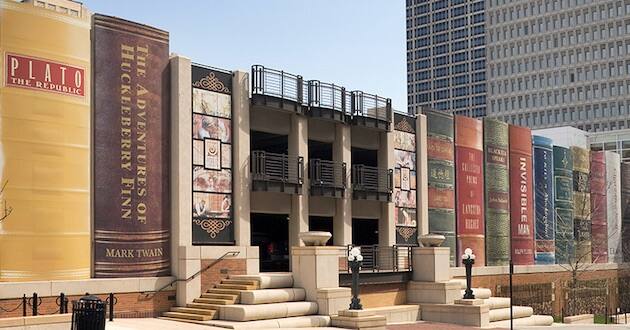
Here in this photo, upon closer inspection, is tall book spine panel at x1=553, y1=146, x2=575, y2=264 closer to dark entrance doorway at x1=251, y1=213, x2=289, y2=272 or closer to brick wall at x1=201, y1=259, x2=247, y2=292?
dark entrance doorway at x1=251, y1=213, x2=289, y2=272

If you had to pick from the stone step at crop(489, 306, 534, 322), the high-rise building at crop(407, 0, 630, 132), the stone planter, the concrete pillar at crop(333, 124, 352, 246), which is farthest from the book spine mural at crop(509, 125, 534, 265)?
the high-rise building at crop(407, 0, 630, 132)

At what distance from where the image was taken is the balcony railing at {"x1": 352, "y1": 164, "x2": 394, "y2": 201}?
41.8m

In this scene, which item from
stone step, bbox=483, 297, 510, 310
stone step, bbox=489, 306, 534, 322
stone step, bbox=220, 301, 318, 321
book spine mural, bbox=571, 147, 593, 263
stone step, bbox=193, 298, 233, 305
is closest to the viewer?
stone step, bbox=220, 301, 318, 321

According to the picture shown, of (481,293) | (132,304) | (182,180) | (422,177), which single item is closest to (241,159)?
(182,180)

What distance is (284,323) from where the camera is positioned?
99.5ft

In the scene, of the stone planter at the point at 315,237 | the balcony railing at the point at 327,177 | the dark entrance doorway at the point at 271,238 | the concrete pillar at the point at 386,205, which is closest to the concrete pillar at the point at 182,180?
the stone planter at the point at 315,237

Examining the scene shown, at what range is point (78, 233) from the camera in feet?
98.3

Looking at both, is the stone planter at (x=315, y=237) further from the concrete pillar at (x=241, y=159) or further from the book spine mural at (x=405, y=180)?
the book spine mural at (x=405, y=180)

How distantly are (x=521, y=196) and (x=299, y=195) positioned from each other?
20.3 m

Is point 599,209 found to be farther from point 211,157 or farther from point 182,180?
point 182,180

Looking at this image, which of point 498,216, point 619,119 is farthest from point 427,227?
point 619,119

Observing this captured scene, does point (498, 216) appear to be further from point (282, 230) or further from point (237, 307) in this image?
point (237, 307)

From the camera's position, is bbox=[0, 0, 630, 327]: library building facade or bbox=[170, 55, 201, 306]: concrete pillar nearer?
bbox=[0, 0, 630, 327]: library building facade

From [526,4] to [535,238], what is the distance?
4971 inches
